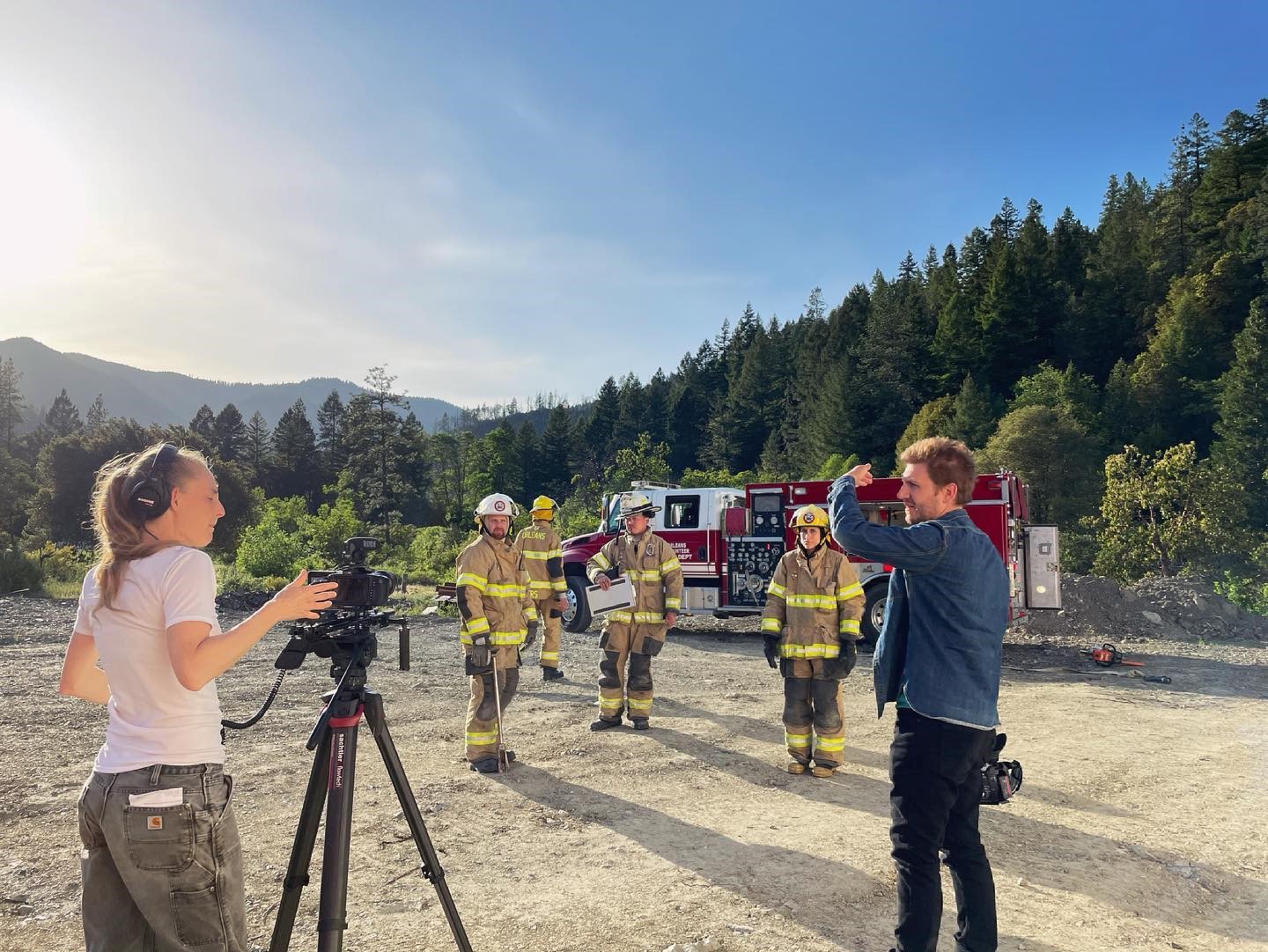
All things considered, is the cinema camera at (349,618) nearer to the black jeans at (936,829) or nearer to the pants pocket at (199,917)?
the pants pocket at (199,917)

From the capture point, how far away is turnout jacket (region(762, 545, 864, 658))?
21.2 ft

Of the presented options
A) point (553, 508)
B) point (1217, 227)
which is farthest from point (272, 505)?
point (1217, 227)

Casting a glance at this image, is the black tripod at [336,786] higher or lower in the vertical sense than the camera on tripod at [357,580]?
lower

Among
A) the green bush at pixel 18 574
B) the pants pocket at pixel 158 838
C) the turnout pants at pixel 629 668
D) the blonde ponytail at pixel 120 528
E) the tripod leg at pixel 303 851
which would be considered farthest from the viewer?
the green bush at pixel 18 574

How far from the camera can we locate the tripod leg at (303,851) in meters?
2.75

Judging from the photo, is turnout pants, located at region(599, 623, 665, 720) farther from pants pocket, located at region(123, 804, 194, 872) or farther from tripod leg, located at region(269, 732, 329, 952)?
pants pocket, located at region(123, 804, 194, 872)

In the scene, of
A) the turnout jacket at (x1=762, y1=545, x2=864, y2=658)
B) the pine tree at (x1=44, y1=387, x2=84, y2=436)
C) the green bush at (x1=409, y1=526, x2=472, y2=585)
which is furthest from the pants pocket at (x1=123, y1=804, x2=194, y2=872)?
the pine tree at (x1=44, y1=387, x2=84, y2=436)

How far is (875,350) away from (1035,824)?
76592 millimetres

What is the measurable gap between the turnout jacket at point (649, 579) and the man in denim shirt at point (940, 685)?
475cm

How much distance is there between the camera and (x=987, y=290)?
73.2 meters

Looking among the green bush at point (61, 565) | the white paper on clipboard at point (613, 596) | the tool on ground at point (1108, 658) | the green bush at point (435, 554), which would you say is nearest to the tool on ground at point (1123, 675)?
the tool on ground at point (1108, 658)

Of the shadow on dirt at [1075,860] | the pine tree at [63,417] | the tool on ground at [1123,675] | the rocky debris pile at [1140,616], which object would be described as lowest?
the tool on ground at [1123,675]

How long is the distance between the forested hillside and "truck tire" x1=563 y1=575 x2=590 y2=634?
15.0 m

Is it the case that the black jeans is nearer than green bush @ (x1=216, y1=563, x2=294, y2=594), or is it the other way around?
the black jeans
